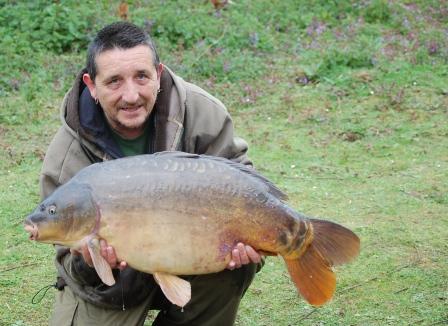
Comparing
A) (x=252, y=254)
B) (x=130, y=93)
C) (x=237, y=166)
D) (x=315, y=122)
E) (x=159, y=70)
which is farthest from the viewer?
(x=315, y=122)

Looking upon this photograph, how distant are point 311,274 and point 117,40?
1.19m

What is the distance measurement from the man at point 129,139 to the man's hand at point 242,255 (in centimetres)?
29

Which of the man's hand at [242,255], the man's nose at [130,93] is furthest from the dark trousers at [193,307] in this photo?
the man's nose at [130,93]

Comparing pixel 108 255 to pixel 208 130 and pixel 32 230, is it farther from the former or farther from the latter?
pixel 208 130

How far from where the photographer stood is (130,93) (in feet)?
11.1

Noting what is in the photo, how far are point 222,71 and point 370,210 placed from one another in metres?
2.91

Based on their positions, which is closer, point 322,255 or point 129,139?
point 322,255

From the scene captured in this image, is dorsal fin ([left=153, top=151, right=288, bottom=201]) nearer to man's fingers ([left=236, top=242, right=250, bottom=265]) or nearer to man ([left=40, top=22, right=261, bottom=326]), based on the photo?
man's fingers ([left=236, top=242, right=250, bottom=265])

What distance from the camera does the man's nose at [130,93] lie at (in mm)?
3391

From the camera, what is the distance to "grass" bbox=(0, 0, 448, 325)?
4.39 m

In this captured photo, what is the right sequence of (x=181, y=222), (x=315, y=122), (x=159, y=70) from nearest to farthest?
1. (x=181, y=222)
2. (x=159, y=70)
3. (x=315, y=122)

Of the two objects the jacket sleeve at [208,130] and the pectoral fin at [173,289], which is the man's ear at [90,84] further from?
the pectoral fin at [173,289]

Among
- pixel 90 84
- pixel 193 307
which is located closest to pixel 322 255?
pixel 193 307

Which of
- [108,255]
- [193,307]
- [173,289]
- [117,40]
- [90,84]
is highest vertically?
[117,40]
